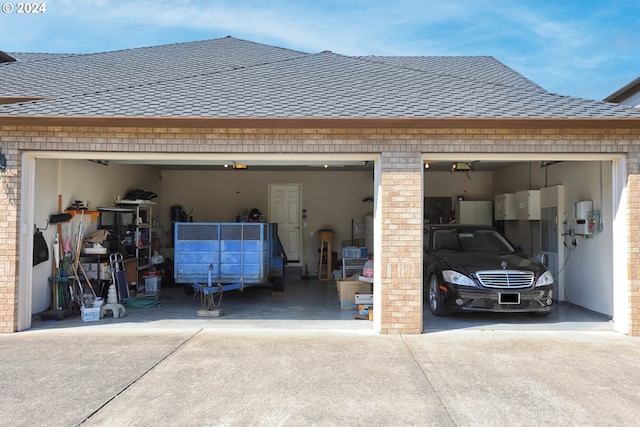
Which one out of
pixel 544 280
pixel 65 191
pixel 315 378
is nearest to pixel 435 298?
pixel 544 280

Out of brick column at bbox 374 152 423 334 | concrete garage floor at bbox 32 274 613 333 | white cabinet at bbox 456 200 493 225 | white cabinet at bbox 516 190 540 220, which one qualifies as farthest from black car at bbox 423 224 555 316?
white cabinet at bbox 456 200 493 225

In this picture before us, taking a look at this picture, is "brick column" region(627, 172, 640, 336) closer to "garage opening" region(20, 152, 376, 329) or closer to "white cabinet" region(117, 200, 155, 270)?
"garage opening" region(20, 152, 376, 329)

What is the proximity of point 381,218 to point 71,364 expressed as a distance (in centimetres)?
407

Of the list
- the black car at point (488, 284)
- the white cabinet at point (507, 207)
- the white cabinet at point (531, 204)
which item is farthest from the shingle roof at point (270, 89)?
the white cabinet at point (507, 207)

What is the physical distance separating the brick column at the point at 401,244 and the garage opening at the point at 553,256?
403 millimetres

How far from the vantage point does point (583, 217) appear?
8094 millimetres

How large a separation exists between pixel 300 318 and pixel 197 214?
674cm

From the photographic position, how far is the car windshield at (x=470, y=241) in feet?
28.6

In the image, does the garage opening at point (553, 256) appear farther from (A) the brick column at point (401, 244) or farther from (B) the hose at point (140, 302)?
(B) the hose at point (140, 302)

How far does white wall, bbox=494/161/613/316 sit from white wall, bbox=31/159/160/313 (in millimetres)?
8883

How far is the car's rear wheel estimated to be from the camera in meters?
7.53

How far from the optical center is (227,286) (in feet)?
27.3

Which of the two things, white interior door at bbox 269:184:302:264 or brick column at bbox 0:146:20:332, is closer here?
brick column at bbox 0:146:20:332

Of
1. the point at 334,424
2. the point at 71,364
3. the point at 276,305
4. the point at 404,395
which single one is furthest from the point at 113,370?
the point at 276,305
